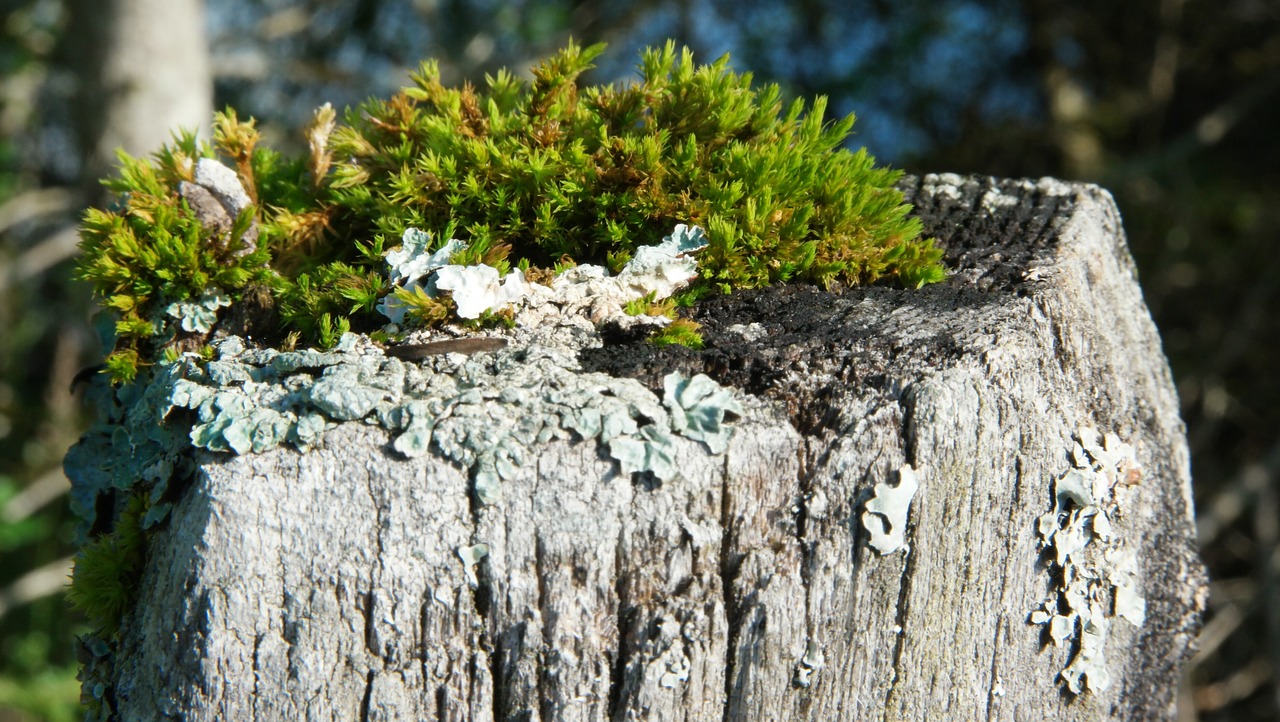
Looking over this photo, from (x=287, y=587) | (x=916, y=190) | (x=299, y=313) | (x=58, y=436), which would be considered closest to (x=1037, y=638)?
(x=916, y=190)

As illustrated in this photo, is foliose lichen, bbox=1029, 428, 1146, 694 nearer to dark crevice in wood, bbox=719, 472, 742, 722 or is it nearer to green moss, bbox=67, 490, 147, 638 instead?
dark crevice in wood, bbox=719, 472, 742, 722

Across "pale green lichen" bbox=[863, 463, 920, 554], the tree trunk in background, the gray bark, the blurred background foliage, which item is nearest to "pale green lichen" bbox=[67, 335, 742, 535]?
the gray bark

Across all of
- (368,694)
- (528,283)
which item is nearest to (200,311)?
(528,283)

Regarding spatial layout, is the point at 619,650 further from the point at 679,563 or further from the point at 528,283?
the point at 528,283

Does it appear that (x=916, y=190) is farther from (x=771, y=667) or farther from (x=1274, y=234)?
(x=1274, y=234)

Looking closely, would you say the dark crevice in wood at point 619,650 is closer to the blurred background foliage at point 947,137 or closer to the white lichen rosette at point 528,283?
the white lichen rosette at point 528,283

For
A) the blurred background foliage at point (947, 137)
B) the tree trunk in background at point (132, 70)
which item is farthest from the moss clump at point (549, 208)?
the blurred background foliage at point (947, 137)
